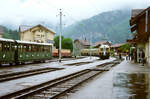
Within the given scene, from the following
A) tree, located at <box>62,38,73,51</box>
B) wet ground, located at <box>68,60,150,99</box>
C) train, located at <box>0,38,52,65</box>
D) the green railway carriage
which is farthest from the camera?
tree, located at <box>62,38,73,51</box>

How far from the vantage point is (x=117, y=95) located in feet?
26.7

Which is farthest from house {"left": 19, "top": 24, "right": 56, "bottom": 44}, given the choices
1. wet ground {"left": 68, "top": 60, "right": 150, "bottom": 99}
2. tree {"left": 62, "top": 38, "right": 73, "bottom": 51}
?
wet ground {"left": 68, "top": 60, "right": 150, "bottom": 99}

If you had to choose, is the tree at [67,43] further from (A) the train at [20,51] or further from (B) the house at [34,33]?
(A) the train at [20,51]

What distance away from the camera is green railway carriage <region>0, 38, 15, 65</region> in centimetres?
2302

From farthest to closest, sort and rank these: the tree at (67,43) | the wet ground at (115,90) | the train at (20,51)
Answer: the tree at (67,43) < the train at (20,51) < the wet ground at (115,90)

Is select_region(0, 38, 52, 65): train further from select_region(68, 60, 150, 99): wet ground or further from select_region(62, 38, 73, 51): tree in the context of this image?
select_region(62, 38, 73, 51): tree

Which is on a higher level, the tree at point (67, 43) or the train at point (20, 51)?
the tree at point (67, 43)

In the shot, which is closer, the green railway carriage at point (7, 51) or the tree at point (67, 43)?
the green railway carriage at point (7, 51)

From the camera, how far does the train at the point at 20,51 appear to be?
77.0 feet

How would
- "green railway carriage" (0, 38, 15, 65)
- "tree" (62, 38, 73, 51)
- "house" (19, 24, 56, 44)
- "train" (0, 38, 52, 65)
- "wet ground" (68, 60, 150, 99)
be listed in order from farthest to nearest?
"tree" (62, 38, 73, 51) < "house" (19, 24, 56, 44) < "train" (0, 38, 52, 65) < "green railway carriage" (0, 38, 15, 65) < "wet ground" (68, 60, 150, 99)

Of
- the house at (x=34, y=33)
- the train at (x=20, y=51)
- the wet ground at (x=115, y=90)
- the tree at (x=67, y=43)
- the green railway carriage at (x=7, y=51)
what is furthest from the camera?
the tree at (x=67, y=43)

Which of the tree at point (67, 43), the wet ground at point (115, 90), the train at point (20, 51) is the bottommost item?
the wet ground at point (115, 90)

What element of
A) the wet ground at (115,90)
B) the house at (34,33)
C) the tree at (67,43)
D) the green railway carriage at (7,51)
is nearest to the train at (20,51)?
the green railway carriage at (7,51)

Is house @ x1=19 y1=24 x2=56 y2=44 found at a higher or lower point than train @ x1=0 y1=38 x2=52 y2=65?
higher
